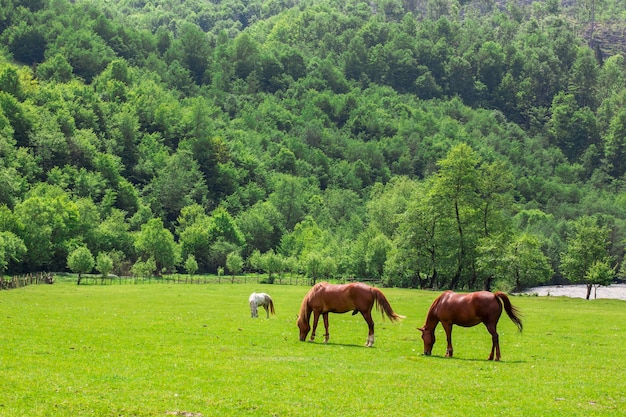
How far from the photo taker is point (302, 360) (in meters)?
24.5

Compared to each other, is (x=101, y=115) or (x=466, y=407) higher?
(x=101, y=115)

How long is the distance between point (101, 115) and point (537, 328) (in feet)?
540

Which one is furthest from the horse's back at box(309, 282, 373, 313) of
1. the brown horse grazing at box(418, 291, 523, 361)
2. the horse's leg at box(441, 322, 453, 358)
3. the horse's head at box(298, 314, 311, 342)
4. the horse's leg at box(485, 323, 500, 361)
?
the horse's leg at box(485, 323, 500, 361)

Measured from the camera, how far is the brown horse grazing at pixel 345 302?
28.8 meters

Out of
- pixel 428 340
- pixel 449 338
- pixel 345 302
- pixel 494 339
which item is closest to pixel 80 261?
pixel 345 302

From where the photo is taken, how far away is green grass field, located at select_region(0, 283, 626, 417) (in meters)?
17.3

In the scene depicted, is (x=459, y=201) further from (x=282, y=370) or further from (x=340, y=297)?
(x=282, y=370)

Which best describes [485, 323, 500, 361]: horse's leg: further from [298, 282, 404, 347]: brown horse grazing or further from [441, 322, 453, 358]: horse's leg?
[298, 282, 404, 347]: brown horse grazing

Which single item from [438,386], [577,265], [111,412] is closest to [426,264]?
[577,265]

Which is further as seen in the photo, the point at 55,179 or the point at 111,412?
the point at 55,179

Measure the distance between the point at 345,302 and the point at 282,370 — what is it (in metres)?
7.69

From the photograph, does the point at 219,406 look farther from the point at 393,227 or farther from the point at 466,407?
the point at 393,227

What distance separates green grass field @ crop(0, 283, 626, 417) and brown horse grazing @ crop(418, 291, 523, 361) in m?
0.95

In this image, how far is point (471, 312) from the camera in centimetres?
2598
